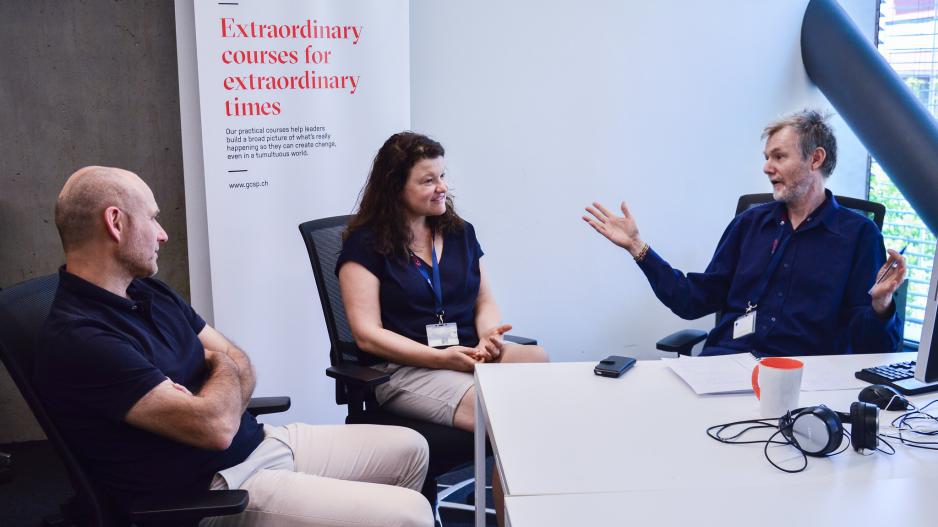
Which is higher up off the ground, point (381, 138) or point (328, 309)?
point (381, 138)

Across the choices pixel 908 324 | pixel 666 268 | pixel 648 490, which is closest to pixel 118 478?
pixel 648 490

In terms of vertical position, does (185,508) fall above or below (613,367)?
below

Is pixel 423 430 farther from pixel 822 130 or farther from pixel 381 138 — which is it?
pixel 822 130

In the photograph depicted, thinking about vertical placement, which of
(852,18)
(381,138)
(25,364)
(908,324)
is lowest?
(908,324)

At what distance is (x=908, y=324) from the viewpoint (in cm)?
416

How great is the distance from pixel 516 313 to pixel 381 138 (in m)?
1.17

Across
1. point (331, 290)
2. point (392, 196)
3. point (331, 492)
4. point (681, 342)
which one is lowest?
point (331, 492)

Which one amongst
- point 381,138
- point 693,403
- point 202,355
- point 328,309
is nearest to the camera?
point 693,403

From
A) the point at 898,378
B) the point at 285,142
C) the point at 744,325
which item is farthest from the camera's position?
the point at 285,142

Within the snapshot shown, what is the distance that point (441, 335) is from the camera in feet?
8.42

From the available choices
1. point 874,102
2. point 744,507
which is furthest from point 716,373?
point 874,102

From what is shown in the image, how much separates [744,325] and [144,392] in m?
1.80

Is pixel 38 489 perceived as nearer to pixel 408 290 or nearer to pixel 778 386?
pixel 408 290

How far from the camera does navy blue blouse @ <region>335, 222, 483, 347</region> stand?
256 centimetres
